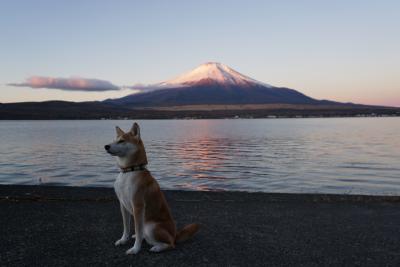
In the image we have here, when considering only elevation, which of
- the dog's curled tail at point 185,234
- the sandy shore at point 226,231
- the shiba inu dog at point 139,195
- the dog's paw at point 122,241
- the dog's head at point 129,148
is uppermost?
the dog's head at point 129,148

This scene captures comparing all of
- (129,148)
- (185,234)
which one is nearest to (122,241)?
(185,234)

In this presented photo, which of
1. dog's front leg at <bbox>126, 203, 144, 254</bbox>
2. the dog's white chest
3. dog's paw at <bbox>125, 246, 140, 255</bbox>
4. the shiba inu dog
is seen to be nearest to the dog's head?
the shiba inu dog

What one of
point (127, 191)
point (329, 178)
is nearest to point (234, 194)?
point (127, 191)

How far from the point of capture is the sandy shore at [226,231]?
7152 mm

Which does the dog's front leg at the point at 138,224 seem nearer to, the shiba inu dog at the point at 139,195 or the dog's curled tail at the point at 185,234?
the shiba inu dog at the point at 139,195

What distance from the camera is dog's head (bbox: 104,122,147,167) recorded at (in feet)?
22.7

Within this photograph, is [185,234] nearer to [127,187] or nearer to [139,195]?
[139,195]

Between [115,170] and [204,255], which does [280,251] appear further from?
[115,170]

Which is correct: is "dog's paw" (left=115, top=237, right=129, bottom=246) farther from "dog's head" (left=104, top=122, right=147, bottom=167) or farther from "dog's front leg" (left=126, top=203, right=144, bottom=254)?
"dog's head" (left=104, top=122, right=147, bottom=167)

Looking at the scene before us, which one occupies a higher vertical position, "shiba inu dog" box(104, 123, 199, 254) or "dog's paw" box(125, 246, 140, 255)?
"shiba inu dog" box(104, 123, 199, 254)

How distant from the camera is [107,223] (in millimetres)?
9711

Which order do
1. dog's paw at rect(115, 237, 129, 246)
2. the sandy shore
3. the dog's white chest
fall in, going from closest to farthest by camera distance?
the dog's white chest < the sandy shore < dog's paw at rect(115, 237, 129, 246)

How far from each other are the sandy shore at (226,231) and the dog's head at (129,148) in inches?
70.7

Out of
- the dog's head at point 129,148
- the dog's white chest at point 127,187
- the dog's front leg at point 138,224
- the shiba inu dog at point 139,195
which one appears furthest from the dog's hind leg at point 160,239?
the dog's head at point 129,148
